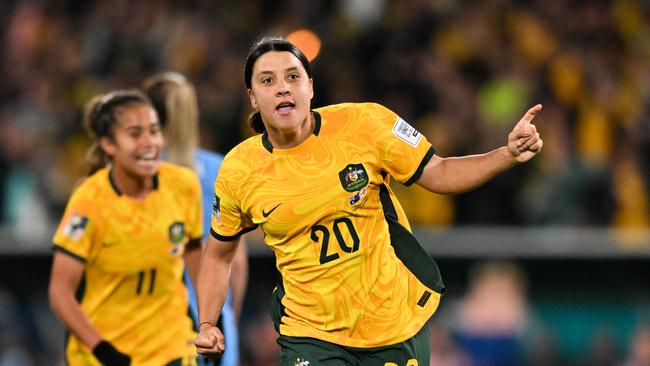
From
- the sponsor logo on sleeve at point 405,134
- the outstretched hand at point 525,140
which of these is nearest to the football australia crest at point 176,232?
the sponsor logo on sleeve at point 405,134

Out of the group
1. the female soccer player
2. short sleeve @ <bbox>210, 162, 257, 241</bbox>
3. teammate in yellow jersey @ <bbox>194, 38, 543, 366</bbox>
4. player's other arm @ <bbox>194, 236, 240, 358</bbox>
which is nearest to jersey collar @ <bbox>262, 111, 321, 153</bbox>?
teammate in yellow jersey @ <bbox>194, 38, 543, 366</bbox>

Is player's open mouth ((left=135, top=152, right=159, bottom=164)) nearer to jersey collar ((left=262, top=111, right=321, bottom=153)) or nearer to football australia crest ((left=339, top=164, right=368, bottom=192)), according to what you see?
jersey collar ((left=262, top=111, right=321, bottom=153))

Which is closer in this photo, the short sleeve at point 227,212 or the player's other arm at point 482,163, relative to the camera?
the player's other arm at point 482,163

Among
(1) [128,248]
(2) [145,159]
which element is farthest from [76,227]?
(2) [145,159]

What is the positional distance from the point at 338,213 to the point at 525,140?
81 centimetres

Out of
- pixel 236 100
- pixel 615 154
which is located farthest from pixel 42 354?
pixel 615 154

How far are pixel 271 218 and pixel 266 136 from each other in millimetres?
353

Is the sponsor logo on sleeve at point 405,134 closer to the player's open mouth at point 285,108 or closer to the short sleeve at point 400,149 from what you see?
the short sleeve at point 400,149

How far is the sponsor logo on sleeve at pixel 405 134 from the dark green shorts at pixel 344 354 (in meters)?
0.81

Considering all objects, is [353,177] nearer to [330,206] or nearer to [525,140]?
[330,206]

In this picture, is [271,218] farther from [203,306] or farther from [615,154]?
[615,154]

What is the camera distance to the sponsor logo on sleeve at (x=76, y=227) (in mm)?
6332

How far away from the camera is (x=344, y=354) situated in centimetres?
526

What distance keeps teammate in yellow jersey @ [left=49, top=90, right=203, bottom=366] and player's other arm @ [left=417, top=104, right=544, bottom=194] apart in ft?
5.77
